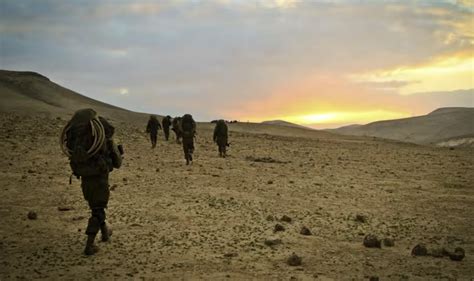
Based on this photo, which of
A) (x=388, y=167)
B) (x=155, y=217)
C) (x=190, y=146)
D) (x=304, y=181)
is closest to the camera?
(x=155, y=217)

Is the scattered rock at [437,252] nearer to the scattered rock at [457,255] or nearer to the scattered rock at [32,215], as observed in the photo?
the scattered rock at [457,255]

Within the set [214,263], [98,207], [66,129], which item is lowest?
[214,263]

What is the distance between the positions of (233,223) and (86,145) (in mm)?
3015

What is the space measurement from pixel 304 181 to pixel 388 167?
6924mm

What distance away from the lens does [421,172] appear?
1844 cm

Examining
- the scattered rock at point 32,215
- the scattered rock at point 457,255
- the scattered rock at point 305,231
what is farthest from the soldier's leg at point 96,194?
the scattered rock at point 457,255

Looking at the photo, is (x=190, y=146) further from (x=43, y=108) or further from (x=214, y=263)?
(x=43, y=108)

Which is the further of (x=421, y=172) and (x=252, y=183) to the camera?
(x=421, y=172)

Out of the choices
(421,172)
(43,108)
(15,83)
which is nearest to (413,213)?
(421,172)

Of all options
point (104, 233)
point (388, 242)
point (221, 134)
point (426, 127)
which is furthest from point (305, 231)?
point (426, 127)

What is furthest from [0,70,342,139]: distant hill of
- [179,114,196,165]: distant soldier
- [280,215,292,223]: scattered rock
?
[280,215,292,223]: scattered rock

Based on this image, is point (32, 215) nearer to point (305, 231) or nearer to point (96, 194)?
point (96, 194)

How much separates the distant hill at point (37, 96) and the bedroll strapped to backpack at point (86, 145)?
4081 centimetres

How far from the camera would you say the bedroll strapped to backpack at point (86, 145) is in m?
6.95
